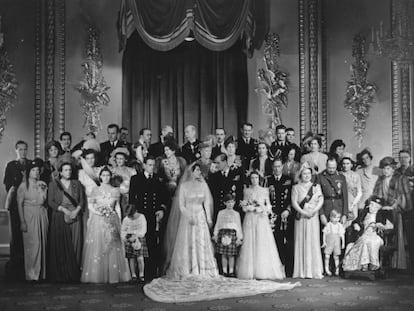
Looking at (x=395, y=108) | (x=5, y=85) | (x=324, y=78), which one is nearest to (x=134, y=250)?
(x=5, y=85)

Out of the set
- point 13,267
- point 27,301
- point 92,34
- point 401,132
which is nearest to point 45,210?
point 13,267

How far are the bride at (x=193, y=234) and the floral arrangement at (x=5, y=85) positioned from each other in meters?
3.29

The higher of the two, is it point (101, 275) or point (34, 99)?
point (34, 99)

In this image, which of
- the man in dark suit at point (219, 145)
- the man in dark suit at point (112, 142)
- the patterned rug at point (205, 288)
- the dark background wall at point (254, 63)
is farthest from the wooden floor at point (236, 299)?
the dark background wall at point (254, 63)

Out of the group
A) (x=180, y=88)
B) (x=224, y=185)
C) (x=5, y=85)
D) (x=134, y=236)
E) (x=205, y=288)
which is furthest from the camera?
(x=180, y=88)

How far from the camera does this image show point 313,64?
10359mm

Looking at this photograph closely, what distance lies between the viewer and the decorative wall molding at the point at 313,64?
33.7 feet

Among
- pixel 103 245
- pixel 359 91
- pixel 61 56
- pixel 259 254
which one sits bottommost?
pixel 259 254

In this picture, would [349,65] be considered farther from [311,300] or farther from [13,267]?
[13,267]

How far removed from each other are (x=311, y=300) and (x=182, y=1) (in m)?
4.65

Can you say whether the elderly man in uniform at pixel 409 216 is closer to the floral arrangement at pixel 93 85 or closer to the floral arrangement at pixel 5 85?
the floral arrangement at pixel 93 85

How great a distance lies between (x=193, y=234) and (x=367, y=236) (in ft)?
6.30

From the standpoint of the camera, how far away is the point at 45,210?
7.77 m

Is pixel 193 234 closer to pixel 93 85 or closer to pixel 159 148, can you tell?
pixel 159 148
